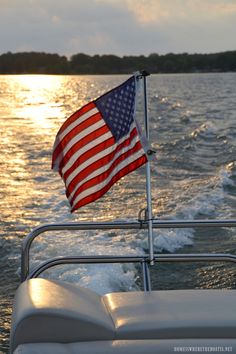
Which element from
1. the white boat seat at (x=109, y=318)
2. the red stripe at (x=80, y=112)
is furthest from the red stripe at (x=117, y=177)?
the white boat seat at (x=109, y=318)

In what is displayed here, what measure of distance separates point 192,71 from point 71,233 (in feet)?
422

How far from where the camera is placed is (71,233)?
9.10m

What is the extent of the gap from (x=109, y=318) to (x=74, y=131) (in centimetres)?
149

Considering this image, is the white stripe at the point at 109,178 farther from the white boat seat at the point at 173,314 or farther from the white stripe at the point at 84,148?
the white boat seat at the point at 173,314

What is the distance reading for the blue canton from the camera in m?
3.71

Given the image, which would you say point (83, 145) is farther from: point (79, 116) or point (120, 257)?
point (120, 257)

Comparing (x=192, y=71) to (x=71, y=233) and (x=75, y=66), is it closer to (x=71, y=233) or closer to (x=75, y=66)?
(x=75, y=66)

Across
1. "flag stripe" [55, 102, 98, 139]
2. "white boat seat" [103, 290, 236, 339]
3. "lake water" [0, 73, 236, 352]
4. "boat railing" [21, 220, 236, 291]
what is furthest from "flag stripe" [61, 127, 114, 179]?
"lake water" [0, 73, 236, 352]

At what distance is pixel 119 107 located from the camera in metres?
3.72

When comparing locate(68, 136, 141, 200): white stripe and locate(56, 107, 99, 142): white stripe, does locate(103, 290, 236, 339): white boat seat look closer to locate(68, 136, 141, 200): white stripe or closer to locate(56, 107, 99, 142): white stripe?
locate(68, 136, 141, 200): white stripe

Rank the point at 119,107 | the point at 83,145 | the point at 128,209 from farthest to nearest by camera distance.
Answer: the point at 128,209 < the point at 83,145 < the point at 119,107

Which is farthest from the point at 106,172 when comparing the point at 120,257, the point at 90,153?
the point at 120,257

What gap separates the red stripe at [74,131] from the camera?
3787 mm

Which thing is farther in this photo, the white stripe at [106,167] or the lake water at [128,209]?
the lake water at [128,209]
